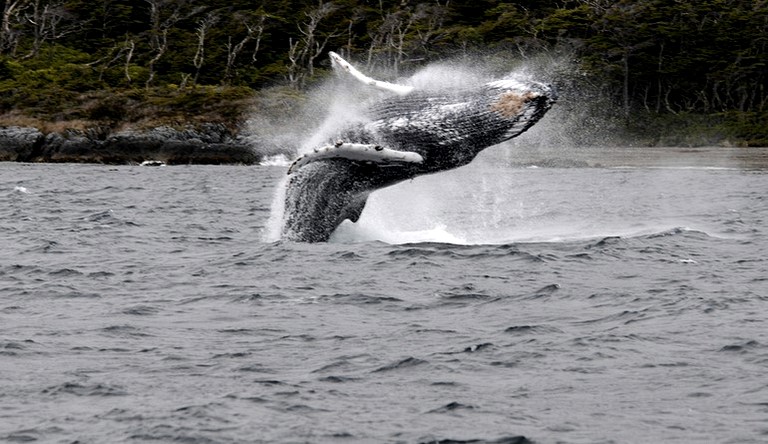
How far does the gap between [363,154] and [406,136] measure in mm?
625

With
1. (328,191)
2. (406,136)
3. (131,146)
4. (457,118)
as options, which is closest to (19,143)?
(131,146)

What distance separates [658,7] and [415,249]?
2338 inches

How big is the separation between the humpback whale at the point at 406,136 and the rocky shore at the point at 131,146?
43.6 meters

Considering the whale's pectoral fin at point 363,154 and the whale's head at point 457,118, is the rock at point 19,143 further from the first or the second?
the whale's pectoral fin at point 363,154

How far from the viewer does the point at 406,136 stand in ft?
44.8

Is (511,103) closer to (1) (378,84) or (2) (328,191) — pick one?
(1) (378,84)

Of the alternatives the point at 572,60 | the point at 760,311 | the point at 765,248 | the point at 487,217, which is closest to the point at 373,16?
the point at 572,60

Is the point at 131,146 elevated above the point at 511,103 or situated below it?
below

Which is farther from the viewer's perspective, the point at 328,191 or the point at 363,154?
the point at 328,191

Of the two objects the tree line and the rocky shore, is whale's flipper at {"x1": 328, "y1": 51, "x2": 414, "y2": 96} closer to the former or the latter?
the rocky shore

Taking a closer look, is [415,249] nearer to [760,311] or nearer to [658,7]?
[760,311]

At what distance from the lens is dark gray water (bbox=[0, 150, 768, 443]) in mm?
8594

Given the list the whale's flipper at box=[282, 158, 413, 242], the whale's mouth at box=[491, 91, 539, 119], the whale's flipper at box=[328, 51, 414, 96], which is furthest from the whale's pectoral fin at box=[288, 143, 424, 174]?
the whale's mouth at box=[491, 91, 539, 119]

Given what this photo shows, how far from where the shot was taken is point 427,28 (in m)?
77.1
